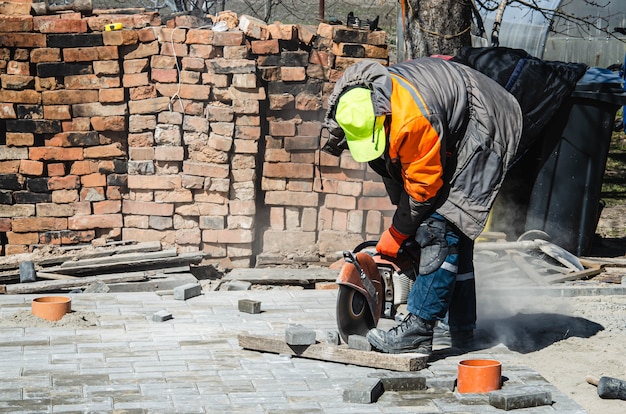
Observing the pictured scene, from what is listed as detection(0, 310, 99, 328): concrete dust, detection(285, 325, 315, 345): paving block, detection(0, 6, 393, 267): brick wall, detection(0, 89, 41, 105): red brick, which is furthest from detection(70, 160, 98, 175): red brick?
detection(285, 325, 315, 345): paving block

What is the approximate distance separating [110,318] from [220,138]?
8.29 ft

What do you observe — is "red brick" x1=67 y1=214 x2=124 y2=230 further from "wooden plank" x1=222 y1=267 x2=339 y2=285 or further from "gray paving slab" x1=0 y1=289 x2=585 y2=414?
"gray paving slab" x1=0 y1=289 x2=585 y2=414

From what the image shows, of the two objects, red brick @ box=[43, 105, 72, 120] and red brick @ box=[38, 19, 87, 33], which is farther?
red brick @ box=[43, 105, 72, 120]

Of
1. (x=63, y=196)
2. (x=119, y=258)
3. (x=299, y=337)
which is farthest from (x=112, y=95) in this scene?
(x=299, y=337)

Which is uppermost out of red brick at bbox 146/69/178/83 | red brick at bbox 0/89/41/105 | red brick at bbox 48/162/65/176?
red brick at bbox 146/69/178/83

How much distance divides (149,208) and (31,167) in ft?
3.47

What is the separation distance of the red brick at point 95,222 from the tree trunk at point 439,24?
2929mm

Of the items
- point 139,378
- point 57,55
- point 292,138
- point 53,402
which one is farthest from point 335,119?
point 57,55

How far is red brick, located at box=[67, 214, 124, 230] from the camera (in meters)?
7.55

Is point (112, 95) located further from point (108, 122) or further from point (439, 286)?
point (439, 286)

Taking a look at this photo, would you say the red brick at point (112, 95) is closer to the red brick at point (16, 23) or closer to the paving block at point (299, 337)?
the red brick at point (16, 23)

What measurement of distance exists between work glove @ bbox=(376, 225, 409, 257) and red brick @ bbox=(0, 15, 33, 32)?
410 centimetres

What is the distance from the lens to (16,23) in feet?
24.0

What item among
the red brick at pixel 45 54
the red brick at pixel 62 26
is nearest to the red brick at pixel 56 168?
the red brick at pixel 45 54
